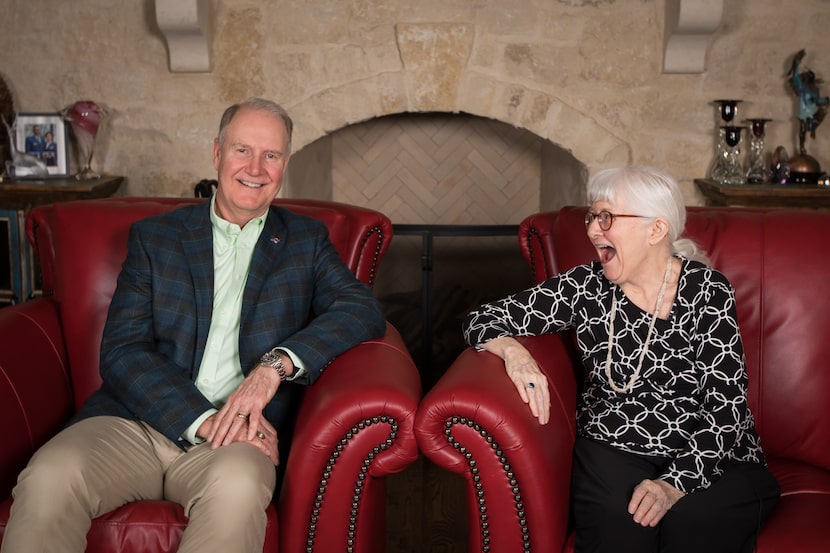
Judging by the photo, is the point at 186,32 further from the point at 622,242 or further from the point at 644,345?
the point at 644,345

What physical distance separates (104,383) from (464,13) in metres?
2.14

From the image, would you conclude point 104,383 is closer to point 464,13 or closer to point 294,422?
point 294,422

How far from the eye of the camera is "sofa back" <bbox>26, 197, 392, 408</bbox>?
7.61ft

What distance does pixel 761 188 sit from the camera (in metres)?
3.46

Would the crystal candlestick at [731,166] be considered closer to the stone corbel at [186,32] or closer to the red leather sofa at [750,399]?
the red leather sofa at [750,399]

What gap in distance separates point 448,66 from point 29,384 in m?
2.14

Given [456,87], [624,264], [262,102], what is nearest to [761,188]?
[456,87]

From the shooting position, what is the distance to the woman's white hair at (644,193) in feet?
6.64

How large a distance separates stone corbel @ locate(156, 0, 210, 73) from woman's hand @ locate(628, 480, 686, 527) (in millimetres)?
2486

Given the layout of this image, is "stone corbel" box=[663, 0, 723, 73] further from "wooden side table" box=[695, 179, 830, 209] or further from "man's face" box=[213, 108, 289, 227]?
"man's face" box=[213, 108, 289, 227]

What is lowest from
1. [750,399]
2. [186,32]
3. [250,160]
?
[750,399]

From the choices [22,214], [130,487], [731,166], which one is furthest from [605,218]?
[22,214]

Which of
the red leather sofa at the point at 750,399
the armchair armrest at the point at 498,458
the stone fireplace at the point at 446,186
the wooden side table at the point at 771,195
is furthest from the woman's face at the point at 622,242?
the stone fireplace at the point at 446,186

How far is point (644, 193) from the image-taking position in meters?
2.02
